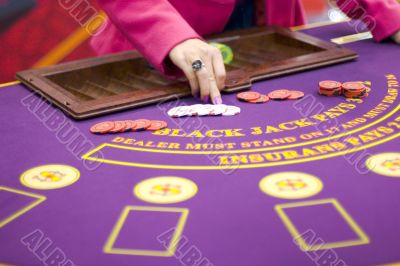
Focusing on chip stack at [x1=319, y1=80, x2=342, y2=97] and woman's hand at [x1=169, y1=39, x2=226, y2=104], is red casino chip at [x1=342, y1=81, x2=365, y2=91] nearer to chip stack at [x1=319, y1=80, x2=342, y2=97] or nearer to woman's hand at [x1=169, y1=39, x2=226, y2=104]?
chip stack at [x1=319, y1=80, x2=342, y2=97]

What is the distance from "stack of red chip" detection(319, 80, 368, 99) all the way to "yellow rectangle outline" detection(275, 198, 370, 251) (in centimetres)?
44

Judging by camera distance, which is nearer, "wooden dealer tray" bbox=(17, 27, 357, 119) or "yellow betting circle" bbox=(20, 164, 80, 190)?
"yellow betting circle" bbox=(20, 164, 80, 190)

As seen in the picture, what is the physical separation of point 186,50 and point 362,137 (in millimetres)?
436

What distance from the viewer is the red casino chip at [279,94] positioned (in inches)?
49.0

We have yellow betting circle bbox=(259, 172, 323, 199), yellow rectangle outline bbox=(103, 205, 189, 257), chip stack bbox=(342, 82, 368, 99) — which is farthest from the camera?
chip stack bbox=(342, 82, 368, 99)

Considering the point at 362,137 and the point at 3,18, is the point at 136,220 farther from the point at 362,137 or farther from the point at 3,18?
the point at 3,18

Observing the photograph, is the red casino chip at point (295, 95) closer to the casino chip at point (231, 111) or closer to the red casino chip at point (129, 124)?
the casino chip at point (231, 111)

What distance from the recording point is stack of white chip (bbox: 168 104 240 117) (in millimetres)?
1176

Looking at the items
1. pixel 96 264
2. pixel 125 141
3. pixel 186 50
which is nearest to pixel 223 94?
pixel 186 50

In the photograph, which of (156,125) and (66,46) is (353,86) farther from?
(66,46)

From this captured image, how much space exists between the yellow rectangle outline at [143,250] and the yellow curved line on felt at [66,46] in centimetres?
212

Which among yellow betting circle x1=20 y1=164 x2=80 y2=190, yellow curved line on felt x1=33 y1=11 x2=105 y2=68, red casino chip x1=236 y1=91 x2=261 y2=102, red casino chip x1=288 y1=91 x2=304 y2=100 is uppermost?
yellow curved line on felt x1=33 y1=11 x2=105 y2=68

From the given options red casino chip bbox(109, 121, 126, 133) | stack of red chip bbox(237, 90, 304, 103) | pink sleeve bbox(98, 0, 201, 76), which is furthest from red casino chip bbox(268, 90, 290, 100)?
red casino chip bbox(109, 121, 126, 133)

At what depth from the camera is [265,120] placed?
1142 mm
